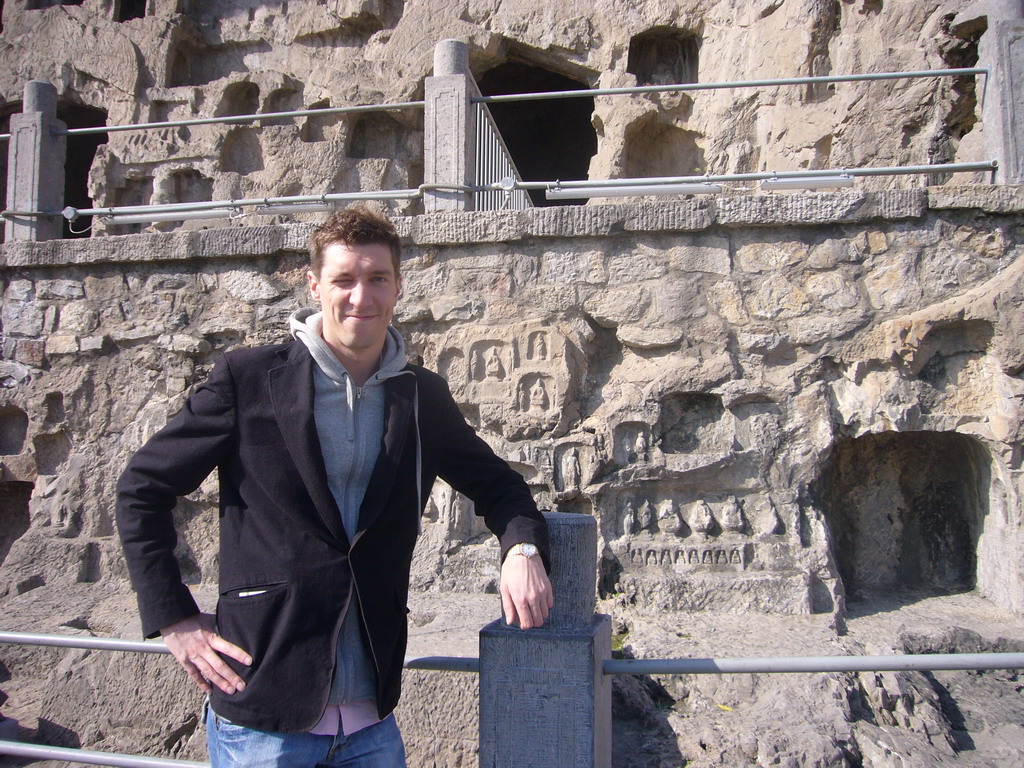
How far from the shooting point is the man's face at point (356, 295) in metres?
1.74

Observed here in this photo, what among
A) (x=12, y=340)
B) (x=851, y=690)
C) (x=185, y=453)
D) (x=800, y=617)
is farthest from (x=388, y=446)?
(x=12, y=340)

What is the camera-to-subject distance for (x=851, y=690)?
3467 millimetres

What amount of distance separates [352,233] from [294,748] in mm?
1093

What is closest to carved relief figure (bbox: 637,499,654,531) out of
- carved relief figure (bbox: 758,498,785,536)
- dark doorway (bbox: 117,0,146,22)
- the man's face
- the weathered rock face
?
carved relief figure (bbox: 758,498,785,536)

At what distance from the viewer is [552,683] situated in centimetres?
189

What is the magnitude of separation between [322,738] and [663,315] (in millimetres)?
3296

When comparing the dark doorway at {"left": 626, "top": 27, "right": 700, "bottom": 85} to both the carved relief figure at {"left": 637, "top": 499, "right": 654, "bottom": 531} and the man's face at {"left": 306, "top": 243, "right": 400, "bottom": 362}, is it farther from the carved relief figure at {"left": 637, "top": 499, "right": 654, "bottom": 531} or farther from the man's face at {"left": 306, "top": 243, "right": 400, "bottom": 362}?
the man's face at {"left": 306, "top": 243, "right": 400, "bottom": 362}

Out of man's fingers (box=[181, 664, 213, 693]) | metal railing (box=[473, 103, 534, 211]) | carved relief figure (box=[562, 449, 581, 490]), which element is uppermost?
metal railing (box=[473, 103, 534, 211])

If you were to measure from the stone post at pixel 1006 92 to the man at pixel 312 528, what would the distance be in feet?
12.8

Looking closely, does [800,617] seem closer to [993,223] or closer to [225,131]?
[993,223]

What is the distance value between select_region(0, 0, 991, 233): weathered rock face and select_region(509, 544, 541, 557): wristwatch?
6.19 meters

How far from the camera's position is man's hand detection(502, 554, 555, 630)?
5.70ft

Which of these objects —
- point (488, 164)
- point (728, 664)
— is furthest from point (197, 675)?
point (488, 164)

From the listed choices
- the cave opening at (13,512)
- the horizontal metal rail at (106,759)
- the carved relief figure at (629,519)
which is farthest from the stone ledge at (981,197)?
the cave opening at (13,512)
